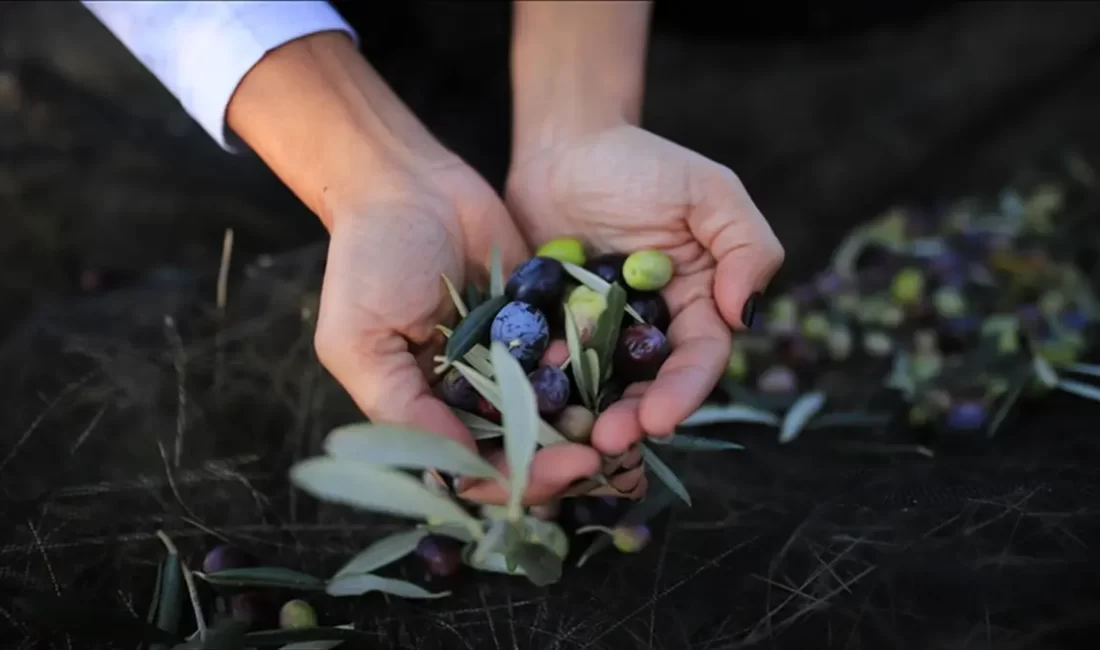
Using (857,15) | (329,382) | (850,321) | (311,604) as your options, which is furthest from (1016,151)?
(311,604)

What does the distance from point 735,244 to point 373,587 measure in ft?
1.54

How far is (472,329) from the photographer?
2.98ft

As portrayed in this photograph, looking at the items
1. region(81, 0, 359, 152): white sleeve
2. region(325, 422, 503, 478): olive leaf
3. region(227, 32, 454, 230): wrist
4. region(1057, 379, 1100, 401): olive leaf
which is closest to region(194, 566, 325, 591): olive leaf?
region(325, 422, 503, 478): olive leaf

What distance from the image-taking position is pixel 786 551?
909 millimetres

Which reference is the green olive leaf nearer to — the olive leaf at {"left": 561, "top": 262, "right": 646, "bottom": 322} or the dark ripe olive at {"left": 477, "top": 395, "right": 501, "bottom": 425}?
the dark ripe olive at {"left": 477, "top": 395, "right": 501, "bottom": 425}

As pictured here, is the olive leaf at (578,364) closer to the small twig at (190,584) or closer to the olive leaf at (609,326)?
the olive leaf at (609,326)

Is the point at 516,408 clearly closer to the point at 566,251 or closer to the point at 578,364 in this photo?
the point at 578,364

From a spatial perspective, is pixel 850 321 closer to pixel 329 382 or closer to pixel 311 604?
pixel 329 382

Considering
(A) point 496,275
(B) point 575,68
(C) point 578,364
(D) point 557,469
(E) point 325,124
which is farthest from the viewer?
(B) point 575,68

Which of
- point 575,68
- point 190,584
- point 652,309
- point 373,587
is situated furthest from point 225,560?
point 575,68

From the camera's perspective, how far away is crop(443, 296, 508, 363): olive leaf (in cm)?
89

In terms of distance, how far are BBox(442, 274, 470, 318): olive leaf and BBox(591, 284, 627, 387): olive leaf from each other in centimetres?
14

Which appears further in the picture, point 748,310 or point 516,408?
point 748,310

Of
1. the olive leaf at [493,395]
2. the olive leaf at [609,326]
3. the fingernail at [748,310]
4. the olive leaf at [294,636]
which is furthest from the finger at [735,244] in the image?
the olive leaf at [294,636]
